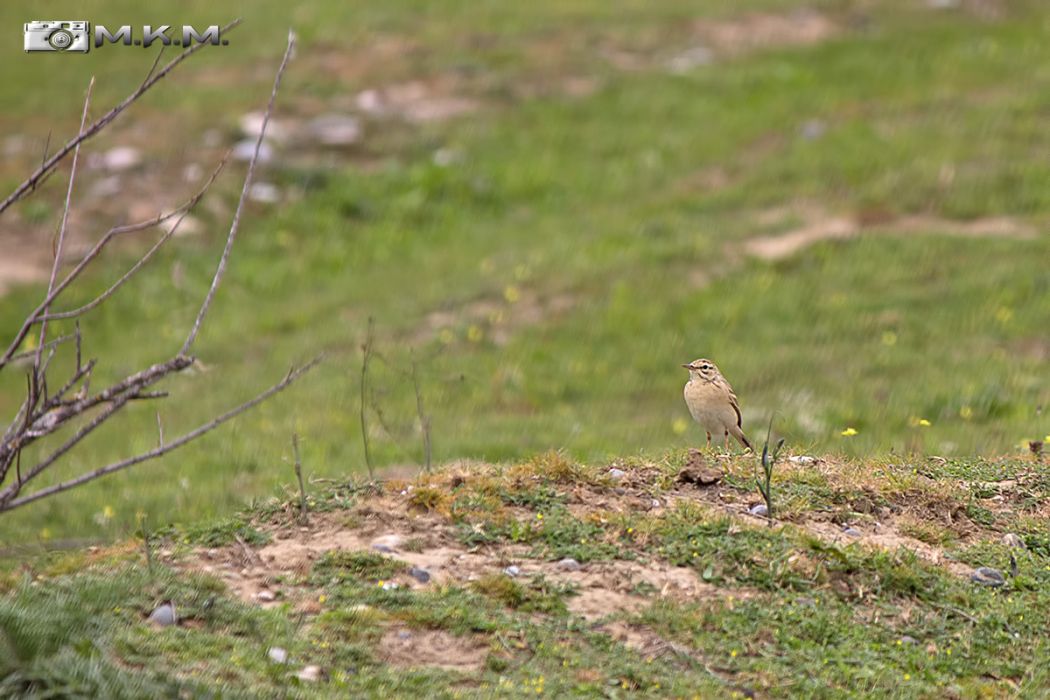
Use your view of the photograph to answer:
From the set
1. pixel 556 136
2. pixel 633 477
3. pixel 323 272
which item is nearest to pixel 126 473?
Result: pixel 323 272

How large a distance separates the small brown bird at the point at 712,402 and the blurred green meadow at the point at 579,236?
54.5 inches

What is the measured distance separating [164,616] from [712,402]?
392 cm

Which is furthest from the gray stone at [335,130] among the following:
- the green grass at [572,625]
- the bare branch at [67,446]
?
the bare branch at [67,446]

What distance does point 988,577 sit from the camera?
23.5ft

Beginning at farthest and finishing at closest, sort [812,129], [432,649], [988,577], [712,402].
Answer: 1. [812,129]
2. [712,402]
3. [988,577]
4. [432,649]

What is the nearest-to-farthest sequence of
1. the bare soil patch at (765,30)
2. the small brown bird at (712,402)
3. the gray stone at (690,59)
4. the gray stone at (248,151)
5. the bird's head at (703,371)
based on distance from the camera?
1. the small brown bird at (712,402)
2. the bird's head at (703,371)
3. the gray stone at (248,151)
4. the gray stone at (690,59)
5. the bare soil patch at (765,30)

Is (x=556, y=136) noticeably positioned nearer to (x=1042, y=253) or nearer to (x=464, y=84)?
(x=464, y=84)

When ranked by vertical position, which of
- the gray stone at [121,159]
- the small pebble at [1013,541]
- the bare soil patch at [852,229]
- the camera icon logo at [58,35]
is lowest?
the bare soil patch at [852,229]

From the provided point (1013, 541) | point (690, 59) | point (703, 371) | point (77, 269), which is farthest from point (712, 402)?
point (690, 59)

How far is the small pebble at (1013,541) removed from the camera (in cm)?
756

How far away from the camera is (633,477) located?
26.8ft

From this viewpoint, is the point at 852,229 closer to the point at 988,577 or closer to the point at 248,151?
the point at 248,151

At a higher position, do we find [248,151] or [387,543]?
[387,543]

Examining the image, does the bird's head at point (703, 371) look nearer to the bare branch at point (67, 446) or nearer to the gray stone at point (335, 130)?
the bare branch at point (67, 446)
